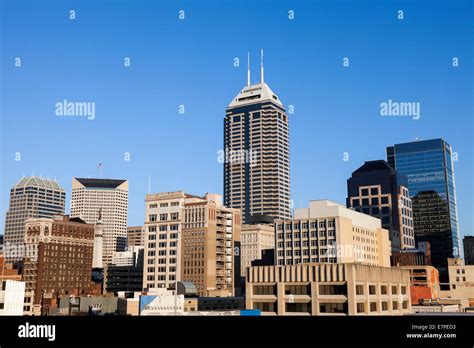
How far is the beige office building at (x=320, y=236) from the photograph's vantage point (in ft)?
406

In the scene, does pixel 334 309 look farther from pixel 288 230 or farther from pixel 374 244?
pixel 374 244

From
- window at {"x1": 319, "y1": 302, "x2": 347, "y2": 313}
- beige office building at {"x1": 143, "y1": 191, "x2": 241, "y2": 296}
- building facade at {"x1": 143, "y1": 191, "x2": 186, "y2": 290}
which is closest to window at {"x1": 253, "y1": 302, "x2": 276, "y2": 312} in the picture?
window at {"x1": 319, "y1": 302, "x2": 347, "y2": 313}

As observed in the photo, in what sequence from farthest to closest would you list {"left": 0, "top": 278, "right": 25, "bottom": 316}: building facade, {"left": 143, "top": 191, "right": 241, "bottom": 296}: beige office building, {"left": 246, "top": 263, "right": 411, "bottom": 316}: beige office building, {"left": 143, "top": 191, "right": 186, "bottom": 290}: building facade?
{"left": 143, "top": 191, "right": 186, "bottom": 290}: building facade
{"left": 143, "top": 191, "right": 241, "bottom": 296}: beige office building
{"left": 0, "top": 278, "right": 25, "bottom": 316}: building facade
{"left": 246, "top": 263, "right": 411, "bottom": 316}: beige office building

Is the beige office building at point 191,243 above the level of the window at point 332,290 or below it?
above

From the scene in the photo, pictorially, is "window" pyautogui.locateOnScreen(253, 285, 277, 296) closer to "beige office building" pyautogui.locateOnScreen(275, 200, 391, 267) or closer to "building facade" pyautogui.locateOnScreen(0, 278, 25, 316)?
"building facade" pyautogui.locateOnScreen(0, 278, 25, 316)

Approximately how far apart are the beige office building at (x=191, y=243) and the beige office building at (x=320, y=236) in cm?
2558

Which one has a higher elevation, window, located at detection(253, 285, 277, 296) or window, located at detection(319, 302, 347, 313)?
window, located at detection(253, 285, 277, 296)

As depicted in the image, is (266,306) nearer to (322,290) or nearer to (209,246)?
(322,290)

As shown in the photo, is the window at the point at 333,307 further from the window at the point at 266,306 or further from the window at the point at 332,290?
the window at the point at 266,306

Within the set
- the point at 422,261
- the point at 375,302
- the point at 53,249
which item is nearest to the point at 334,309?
the point at 375,302

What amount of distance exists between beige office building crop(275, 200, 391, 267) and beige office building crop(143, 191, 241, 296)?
25578mm

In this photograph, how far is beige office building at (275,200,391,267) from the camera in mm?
123875

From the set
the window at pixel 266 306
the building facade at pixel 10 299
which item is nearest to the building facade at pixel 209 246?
the building facade at pixel 10 299
